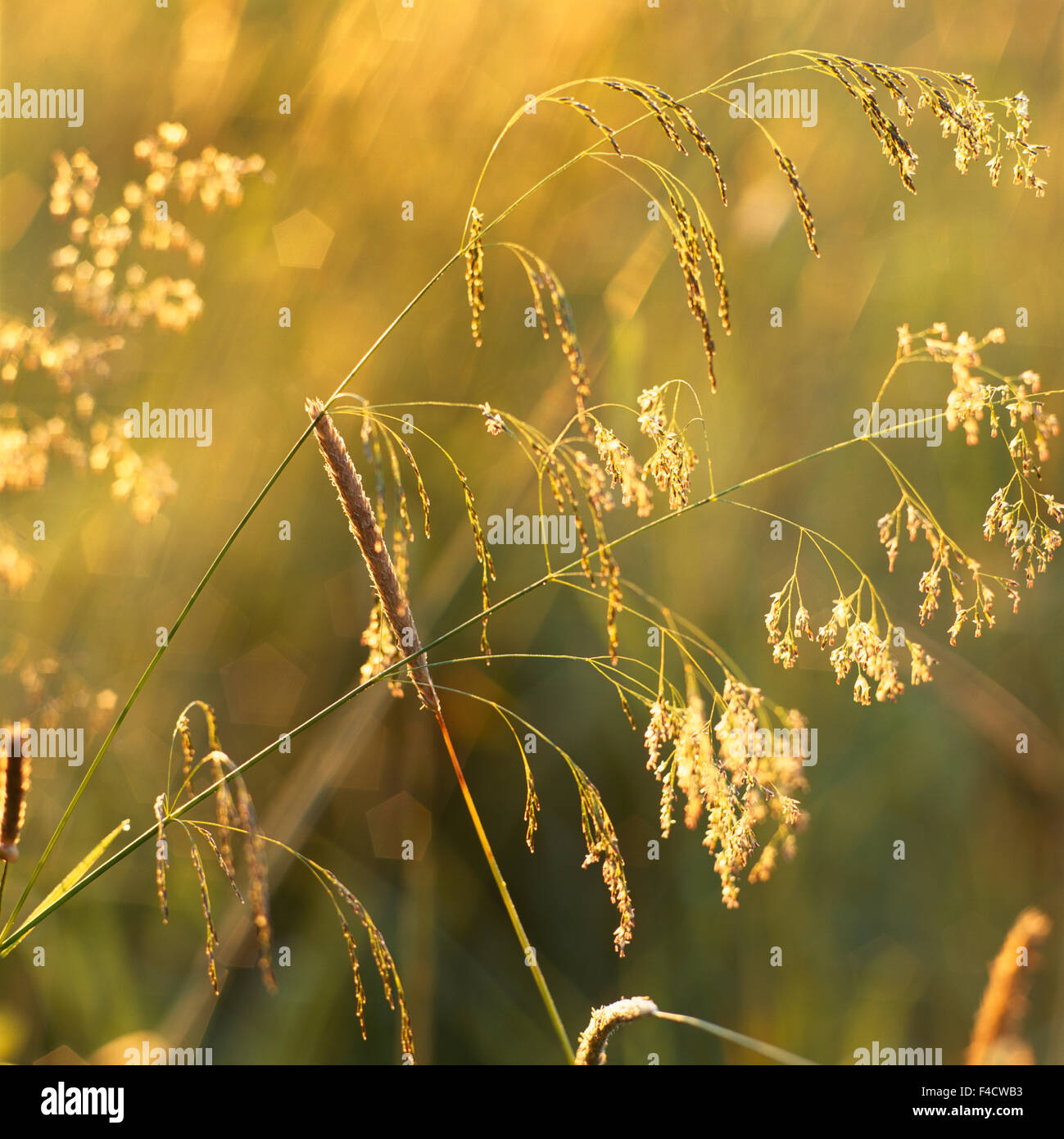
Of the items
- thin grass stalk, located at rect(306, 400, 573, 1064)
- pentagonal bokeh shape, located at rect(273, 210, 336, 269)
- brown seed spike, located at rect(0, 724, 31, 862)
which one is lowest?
brown seed spike, located at rect(0, 724, 31, 862)

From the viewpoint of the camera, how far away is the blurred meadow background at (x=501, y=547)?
104cm

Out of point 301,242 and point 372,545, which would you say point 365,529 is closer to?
point 372,545

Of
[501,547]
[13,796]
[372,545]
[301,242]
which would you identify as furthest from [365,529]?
[301,242]

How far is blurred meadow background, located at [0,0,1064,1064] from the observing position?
1043 mm

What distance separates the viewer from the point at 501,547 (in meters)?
1.15

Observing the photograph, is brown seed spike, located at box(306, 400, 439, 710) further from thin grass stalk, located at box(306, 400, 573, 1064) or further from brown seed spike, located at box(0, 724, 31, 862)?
brown seed spike, located at box(0, 724, 31, 862)

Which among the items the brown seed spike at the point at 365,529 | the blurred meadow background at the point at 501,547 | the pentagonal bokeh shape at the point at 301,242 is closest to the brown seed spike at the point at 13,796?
the brown seed spike at the point at 365,529

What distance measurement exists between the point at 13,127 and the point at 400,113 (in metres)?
0.52

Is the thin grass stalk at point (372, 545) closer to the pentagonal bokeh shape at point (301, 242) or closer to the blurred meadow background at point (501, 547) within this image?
the blurred meadow background at point (501, 547)

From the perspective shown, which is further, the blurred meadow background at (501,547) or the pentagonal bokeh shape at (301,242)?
the pentagonal bokeh shape at (301,242)

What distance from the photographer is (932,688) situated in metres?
1.14

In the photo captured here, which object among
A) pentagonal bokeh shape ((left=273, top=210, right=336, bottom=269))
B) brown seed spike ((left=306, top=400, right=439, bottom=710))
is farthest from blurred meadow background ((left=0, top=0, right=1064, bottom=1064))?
brown seed spike ((left=306, top=400, right=439, bottom=710))

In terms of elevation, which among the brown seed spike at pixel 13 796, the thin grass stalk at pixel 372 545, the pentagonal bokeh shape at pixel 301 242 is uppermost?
the pentagonal bokeh shape at pixel 301 242
